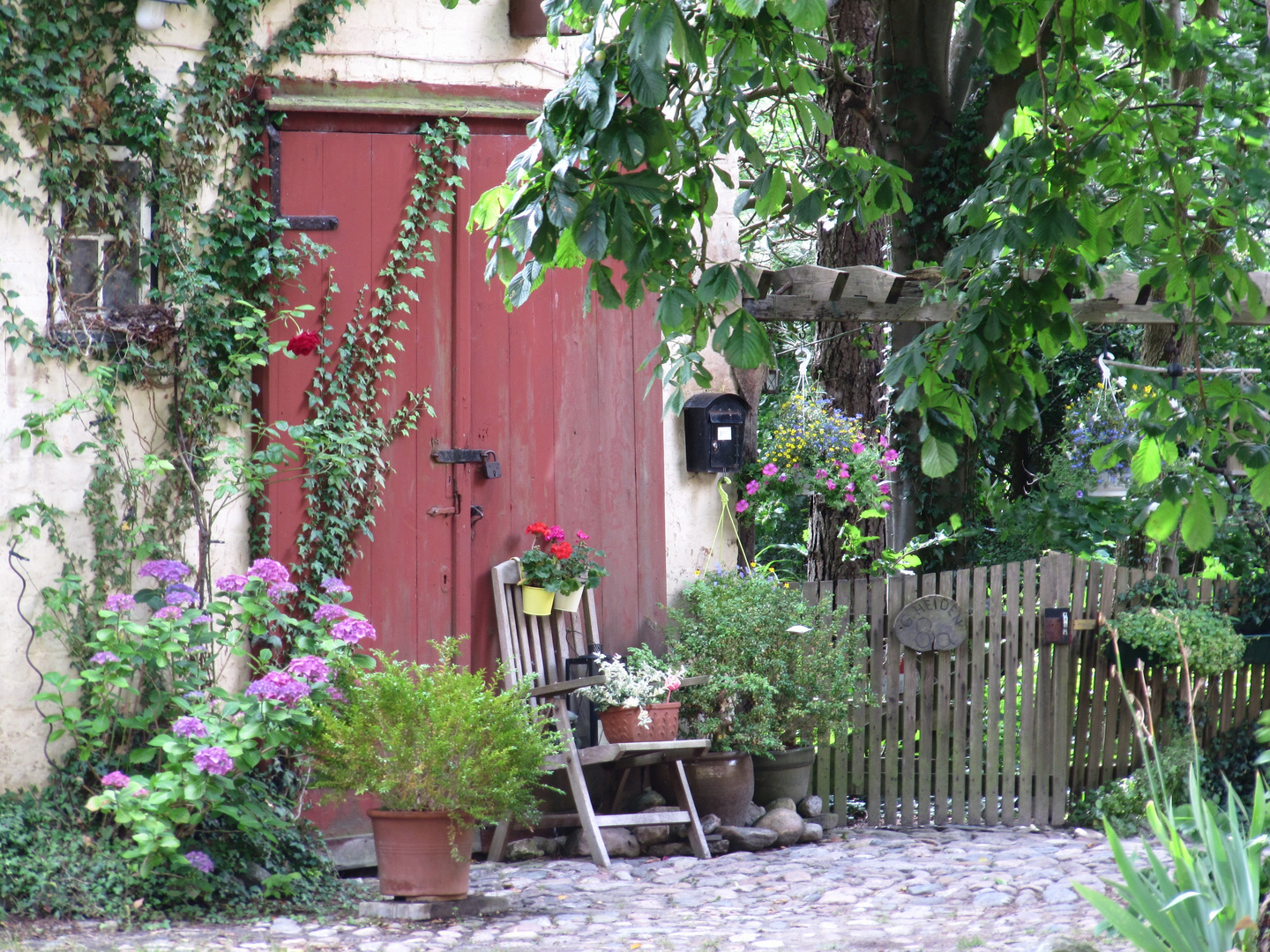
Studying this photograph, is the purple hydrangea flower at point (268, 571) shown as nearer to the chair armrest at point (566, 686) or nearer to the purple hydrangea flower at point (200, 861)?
the purple hydrangea flower at point (200, 861)

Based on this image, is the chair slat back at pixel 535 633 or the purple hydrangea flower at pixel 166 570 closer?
the purple hydrangea flower at pixel 166 570

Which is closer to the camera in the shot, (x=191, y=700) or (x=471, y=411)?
(x=191, y=700)

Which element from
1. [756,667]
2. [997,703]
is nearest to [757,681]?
[756,667]

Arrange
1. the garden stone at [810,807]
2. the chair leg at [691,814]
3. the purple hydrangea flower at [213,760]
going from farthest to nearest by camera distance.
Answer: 1. the garden stone at [810,807]
2. the chair leg at [691,814]
3. the purple hydrangea flower at [213,760]

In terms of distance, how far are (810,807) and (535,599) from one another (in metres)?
1.83

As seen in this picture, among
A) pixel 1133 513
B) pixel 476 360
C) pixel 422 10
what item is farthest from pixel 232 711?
pixel 1133 513

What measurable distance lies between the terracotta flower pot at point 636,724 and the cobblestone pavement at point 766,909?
548 mm

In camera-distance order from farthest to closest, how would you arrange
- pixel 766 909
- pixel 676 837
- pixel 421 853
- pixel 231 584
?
pixel 676 837
pixel 231 584
pixel 766 909
pixel 421 853

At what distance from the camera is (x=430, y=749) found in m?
4.51

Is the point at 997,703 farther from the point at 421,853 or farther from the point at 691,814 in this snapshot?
the point at 421,853

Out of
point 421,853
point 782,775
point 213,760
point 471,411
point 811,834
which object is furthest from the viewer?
point 782,775

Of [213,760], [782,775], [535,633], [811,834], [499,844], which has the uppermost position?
[535,633]

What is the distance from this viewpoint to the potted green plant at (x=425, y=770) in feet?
14.9

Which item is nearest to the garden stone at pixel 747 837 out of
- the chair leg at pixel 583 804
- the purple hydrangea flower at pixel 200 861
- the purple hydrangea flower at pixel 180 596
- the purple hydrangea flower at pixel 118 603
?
the chair leg at pixel 583 804
